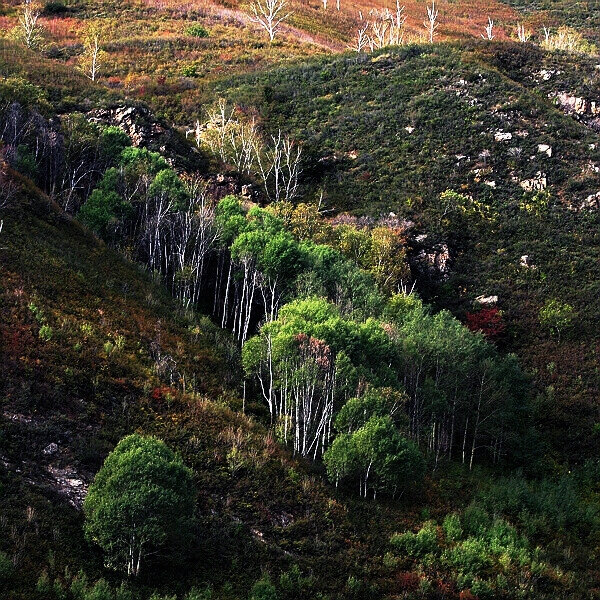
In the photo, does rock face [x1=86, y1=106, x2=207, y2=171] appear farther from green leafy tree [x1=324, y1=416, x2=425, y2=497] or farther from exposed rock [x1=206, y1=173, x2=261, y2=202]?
green leafy tree [x1=324, y1=416, x2=425, y2=497]

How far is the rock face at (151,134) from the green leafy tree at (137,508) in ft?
123

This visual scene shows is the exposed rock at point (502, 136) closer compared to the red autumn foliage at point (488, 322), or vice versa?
the red autumn foliage at point (488, 322)

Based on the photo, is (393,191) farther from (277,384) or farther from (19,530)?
(19,530)

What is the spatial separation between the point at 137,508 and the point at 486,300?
35.9 metres

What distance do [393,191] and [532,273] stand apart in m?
14.2

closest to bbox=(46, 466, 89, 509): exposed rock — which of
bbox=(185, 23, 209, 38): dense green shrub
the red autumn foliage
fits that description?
the red autumn foliage

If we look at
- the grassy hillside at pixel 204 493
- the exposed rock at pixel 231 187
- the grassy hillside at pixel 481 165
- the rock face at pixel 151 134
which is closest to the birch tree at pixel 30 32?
the grassy hillside at pixel 481 165

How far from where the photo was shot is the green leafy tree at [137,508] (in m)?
18.7

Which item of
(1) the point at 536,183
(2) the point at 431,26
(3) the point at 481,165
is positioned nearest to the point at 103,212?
(3) the point at 481,165

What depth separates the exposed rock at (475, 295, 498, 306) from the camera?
49.3 metres

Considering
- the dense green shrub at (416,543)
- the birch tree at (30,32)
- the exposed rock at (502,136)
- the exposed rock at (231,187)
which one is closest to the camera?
the dense green shrub at (416,543)

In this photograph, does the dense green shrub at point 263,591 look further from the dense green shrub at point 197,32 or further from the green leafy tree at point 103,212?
the dense green shrub at point 197,32

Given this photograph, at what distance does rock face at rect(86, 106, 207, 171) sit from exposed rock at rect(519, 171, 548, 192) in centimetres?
2657

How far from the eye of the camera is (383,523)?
82.7 feet
